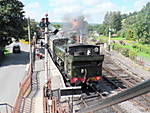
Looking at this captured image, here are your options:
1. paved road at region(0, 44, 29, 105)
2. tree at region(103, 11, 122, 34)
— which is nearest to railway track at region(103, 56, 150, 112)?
paved road at region(0, 44, 29, 105)

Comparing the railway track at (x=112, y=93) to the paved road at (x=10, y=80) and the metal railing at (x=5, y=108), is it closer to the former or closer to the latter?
the metal railing at (x=5, y=108)

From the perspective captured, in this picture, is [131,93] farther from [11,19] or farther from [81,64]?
[11,19]

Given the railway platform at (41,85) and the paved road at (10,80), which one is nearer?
the railway platform at (41,85)

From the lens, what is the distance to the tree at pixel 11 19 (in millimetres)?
24156

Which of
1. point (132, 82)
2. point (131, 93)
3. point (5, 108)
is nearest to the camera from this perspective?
point (131, 93)

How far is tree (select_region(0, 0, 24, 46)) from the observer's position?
79.3 feet

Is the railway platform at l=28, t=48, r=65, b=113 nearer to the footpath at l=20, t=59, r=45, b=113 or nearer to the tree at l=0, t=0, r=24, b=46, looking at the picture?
the footpath at l=20, t=59, r=45, b=113

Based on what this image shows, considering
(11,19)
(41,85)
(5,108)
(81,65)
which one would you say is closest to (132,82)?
(81,65)

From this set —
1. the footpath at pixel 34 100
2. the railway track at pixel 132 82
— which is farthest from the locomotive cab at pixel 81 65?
the railway track at pixel 132 82

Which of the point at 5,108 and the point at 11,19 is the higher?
the point at 11,19

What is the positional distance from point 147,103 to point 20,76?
36.7ft

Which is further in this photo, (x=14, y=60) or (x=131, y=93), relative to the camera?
(x=14, y=60)

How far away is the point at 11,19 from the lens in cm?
2523

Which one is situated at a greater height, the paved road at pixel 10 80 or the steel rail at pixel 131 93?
the steel rail at pixel 131 93
